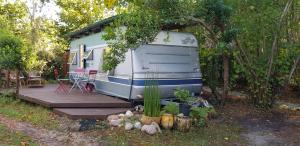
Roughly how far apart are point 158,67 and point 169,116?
2.78m

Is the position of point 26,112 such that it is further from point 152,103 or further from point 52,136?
point 152,103

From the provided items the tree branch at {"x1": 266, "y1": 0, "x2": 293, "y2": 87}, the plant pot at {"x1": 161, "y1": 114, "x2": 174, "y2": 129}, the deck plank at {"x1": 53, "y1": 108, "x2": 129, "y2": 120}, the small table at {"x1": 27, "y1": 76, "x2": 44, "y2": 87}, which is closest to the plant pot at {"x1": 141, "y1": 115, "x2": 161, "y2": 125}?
the plant pot at {"x1": 161, "y1": 114, "x2": 174, "y2": 129}

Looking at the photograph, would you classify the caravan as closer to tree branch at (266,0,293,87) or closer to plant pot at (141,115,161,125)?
plant pot at (141,115,161,125)

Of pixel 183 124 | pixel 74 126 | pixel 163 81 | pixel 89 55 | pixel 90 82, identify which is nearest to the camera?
pixel 74 126

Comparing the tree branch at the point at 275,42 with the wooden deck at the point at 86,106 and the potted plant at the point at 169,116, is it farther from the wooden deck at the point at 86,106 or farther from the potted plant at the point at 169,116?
the wooden deck at the point at 86,106

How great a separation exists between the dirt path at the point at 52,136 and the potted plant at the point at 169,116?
158cm

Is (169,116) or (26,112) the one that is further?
(26,112)

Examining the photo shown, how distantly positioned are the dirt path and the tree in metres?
3.27

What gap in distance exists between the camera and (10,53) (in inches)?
396

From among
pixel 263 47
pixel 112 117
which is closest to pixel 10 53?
pixel 112 117

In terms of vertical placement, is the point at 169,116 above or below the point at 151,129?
Result: above

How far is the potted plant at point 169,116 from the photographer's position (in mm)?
7055

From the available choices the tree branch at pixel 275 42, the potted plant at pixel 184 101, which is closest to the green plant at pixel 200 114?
the potted plant at pixel 184 101

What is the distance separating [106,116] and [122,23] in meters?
2.17
